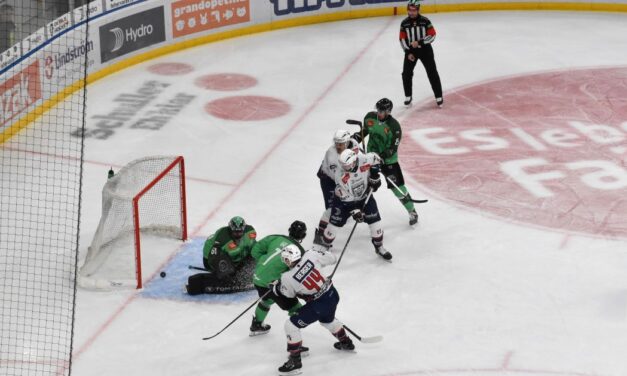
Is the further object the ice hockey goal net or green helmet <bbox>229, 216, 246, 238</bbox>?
the ice hockey goal net

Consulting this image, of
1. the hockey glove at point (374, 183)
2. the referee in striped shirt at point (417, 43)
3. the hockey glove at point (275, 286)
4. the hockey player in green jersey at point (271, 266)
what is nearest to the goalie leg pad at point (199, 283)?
the hockey player in green jersey at point (271, 266)

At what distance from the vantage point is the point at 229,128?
1361 cm

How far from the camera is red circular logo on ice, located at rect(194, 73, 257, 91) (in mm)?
14969

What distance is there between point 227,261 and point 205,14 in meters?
7.53

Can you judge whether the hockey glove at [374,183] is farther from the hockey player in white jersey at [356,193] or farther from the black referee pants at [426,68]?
the black referee pants at [426,68]

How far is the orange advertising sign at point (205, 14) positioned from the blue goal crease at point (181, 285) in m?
6.22

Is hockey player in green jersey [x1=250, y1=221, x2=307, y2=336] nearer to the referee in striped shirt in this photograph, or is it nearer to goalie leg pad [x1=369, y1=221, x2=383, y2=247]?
goalie leg pad [x1=369, y1=221, x2=383, y2=247]

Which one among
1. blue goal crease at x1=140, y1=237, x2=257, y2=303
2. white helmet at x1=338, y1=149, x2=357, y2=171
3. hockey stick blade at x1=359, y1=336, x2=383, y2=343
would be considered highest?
white helmet at x1=338, y1=149, x2=357, y2=171

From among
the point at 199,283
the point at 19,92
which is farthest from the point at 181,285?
the point at 19,92

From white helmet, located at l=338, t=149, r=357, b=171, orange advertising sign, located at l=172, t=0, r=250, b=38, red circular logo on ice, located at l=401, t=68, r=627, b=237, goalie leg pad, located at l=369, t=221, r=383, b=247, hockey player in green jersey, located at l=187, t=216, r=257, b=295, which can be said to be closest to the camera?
hockey player in green jersey, located at l=187, t=216, r=257, b=295

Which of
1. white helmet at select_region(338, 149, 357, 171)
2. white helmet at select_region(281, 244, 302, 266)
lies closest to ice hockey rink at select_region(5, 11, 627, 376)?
white helmet at select_region(281, 244, 302, 266)

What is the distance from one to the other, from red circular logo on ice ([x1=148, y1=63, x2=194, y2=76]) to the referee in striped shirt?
10.5ft

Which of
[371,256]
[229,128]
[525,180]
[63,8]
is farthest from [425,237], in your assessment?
[63,8]

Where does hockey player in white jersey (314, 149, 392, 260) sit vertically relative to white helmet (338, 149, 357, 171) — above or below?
below
